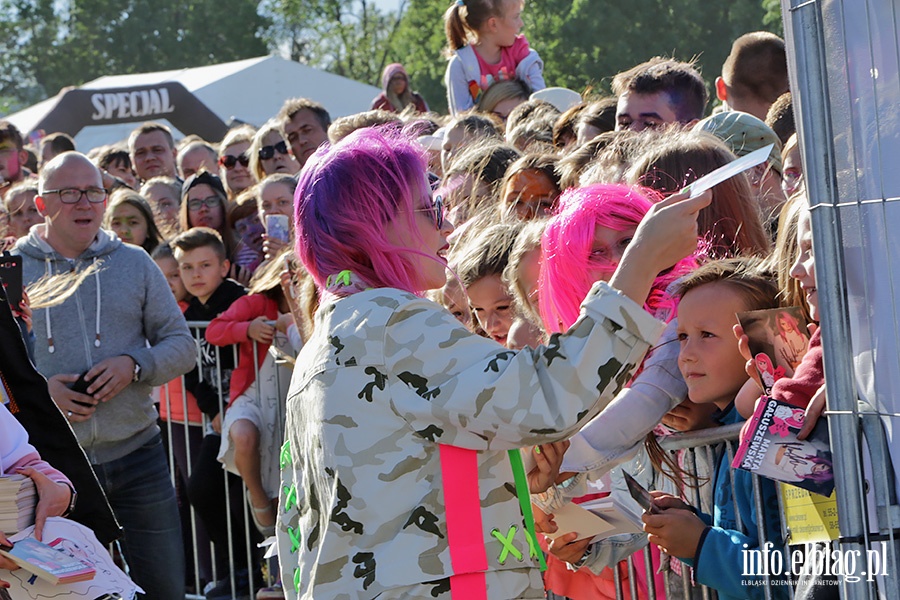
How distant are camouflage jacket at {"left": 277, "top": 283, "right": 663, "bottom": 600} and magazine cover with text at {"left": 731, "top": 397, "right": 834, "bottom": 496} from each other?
1.13 ft

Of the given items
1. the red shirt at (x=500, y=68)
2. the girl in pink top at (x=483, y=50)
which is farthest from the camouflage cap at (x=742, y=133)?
the red shirt at (x=500, y=68)

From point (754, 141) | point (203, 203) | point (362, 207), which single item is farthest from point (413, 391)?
point (203, 203)

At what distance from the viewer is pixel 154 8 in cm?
6053

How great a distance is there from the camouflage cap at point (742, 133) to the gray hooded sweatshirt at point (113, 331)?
2.66 meters

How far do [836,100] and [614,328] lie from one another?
589 mm

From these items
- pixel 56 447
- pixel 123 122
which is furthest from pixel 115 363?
pixel 123 122

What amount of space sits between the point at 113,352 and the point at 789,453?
12.3ft

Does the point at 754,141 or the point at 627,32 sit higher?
the point at 627,32

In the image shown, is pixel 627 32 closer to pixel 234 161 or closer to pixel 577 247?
pixel 234 161

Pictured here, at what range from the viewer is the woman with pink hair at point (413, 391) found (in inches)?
87.2

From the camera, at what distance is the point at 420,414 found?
2295mm

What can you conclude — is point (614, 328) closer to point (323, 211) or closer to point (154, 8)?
point (323, 211)

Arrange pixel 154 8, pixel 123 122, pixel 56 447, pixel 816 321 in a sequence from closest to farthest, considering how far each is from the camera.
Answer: pixel 816 321
pixel 56 447
pixel 123 122
pixel 154 8

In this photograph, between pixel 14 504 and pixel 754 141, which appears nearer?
pixel 14 504
